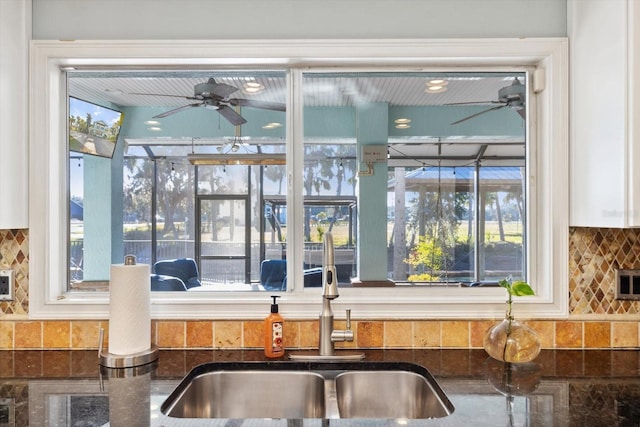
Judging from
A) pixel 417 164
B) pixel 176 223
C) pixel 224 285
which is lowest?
pixel 224 285

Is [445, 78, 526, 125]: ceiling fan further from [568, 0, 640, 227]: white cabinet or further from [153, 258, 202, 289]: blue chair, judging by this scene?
[153, 258, 202, 289]: blue chair

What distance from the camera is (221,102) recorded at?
5.61 ft

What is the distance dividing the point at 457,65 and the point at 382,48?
319 millimetres

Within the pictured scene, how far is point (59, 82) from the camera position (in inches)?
66.4

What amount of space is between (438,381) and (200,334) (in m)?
0.85

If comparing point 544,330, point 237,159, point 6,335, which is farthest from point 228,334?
point 544,330

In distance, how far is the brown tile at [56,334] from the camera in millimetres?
1599

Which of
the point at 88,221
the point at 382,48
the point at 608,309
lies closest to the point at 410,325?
the point at 608,309

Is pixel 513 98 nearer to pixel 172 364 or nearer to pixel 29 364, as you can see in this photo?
pixel 172 364

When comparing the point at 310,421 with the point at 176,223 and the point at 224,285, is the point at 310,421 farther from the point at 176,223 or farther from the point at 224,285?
the point at 176,223

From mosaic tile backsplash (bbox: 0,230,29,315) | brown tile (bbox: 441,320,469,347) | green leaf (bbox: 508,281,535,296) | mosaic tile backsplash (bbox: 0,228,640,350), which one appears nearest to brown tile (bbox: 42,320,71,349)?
mosaic tile backsplash (bbox: 0,228,640,350)

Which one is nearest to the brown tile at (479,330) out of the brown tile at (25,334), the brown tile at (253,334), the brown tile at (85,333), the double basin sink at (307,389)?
the double basin sink at (307,389)

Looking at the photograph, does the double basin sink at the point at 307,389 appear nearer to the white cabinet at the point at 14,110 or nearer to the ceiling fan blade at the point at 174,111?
the white cabinet at the point at 14,110

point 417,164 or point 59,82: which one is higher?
point 59,82
